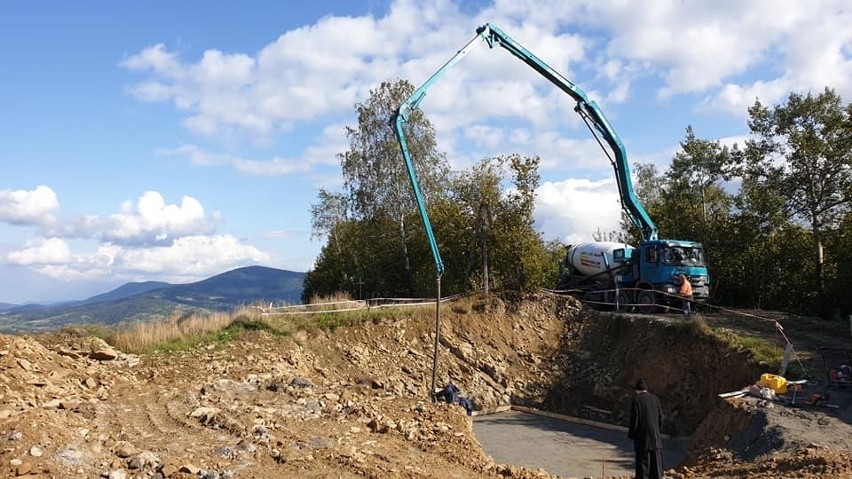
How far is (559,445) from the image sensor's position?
1614 centimetres

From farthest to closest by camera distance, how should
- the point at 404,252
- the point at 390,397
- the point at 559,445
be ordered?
the point at 404,252
the point at 559,445
the point at 390,397

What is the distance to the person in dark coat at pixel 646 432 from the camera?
888 centimetres

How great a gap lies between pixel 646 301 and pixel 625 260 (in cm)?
191

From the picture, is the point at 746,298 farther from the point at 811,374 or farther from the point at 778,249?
the point at 811,374

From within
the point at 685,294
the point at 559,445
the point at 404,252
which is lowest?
the point at 559,445

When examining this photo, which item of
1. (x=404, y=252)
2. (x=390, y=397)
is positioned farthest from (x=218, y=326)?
(x=404, y=252)

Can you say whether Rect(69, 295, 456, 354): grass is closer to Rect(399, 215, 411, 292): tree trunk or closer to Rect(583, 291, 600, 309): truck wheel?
Rect(583, 291, 600, 309): truck wheel

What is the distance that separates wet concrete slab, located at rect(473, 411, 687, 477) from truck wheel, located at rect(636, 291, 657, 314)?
590cm

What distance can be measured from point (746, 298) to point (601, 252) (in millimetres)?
6800

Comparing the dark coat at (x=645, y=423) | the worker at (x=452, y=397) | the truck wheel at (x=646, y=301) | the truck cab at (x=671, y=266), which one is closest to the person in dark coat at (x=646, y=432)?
the dark coat at (x=645, y=423)

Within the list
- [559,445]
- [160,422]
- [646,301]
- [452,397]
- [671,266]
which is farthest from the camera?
[646,301]

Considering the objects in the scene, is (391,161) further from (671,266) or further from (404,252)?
(671,266)

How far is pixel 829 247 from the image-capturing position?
23203 mm

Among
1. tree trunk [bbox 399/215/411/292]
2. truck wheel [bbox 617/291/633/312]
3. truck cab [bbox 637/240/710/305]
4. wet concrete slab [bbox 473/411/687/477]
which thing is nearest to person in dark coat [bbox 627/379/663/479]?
wet concrete slab [bbox 473/411/687/477]
